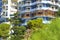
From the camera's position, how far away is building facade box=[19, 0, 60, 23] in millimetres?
48938

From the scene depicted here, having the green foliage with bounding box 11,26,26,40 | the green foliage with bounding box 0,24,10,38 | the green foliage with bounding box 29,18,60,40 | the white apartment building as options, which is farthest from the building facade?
the green foliage with bounding box 29,18,60,40

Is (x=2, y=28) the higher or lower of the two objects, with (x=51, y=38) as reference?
lower

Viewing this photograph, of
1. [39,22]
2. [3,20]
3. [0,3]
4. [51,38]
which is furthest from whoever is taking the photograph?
[0,3]

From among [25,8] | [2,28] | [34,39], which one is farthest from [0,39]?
[34,39]

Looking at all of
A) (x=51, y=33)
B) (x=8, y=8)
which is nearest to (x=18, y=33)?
(x=8, y=8)

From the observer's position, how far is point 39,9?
163 feet

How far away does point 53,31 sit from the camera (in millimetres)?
13891

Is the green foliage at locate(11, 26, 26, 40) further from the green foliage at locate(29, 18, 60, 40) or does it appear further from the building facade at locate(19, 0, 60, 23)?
the green foliage at locate(29, 18, 60, 40)

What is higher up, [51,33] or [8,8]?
[51,33]

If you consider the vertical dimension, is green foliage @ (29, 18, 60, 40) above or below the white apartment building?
above

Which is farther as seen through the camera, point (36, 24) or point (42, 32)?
point (36, 24)

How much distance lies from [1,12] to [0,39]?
38.3ft

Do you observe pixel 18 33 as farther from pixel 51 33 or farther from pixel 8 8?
pixel 51 33

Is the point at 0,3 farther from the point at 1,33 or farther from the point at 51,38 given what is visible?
the point at 51,38
